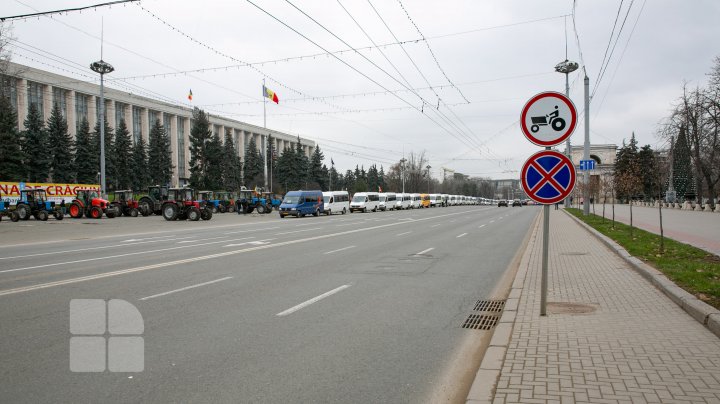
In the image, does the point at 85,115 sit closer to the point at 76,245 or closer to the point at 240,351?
the point at 76,245

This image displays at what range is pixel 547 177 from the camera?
653 centimetres

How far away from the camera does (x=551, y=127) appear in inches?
259

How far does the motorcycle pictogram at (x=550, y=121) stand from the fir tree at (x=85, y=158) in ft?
243

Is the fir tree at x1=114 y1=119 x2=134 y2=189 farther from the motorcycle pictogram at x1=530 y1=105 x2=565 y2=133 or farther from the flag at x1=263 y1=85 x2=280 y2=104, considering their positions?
the motorcycle pictogram at x1=530 y1=105 x2=565 y2=133

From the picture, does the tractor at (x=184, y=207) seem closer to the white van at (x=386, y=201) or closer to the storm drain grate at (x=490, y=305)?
the storm drain grate at (x=490, y=305)

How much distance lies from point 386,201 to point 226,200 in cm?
2319

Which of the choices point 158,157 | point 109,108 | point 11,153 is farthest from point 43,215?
point 109,108

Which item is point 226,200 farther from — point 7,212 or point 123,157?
point 123,157

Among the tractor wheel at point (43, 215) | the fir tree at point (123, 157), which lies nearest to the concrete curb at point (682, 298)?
the tractor wheel at point (43, 215)

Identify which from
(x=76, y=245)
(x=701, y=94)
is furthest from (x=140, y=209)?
(x=701, y=94)

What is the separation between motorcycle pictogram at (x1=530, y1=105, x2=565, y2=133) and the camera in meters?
6.50

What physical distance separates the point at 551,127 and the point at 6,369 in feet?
21.8

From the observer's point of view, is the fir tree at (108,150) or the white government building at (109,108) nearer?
the fir tree at (108,150)

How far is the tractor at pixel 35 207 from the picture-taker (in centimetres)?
3367
